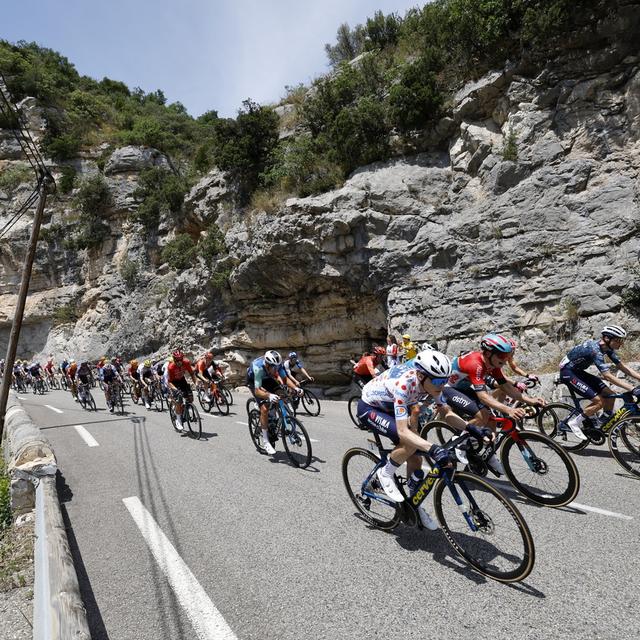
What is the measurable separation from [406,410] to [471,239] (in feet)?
42.4

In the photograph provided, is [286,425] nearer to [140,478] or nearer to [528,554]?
[140,478]

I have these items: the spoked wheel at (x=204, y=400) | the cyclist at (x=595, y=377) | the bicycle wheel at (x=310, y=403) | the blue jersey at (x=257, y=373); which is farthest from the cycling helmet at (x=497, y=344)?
the spoked wheel at (x=204, y=400)

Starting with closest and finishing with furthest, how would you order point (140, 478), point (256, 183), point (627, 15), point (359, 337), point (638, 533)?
point (638, 533), point (140, 478), point (627, 15), point (359, 337), point (256, 183)

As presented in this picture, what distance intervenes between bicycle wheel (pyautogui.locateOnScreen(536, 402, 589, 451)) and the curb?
659cm

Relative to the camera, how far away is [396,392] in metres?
4.34

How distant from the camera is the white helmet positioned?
414 centimetres

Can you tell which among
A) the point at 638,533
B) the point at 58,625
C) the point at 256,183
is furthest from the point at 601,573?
the point at 256,183

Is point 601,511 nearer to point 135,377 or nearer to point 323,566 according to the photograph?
point 323,566

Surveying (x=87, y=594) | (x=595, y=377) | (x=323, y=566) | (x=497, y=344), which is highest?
(x=497, y=344)

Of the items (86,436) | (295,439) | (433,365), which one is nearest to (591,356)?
(433,365)

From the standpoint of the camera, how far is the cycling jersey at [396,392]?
4.29 meters

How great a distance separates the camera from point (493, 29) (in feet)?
53.6

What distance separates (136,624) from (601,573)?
12.5 ft

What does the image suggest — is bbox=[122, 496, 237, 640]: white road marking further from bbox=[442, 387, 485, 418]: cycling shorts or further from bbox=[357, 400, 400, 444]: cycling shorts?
bbox=[442, 387, 485, 418]: cycling shorts
